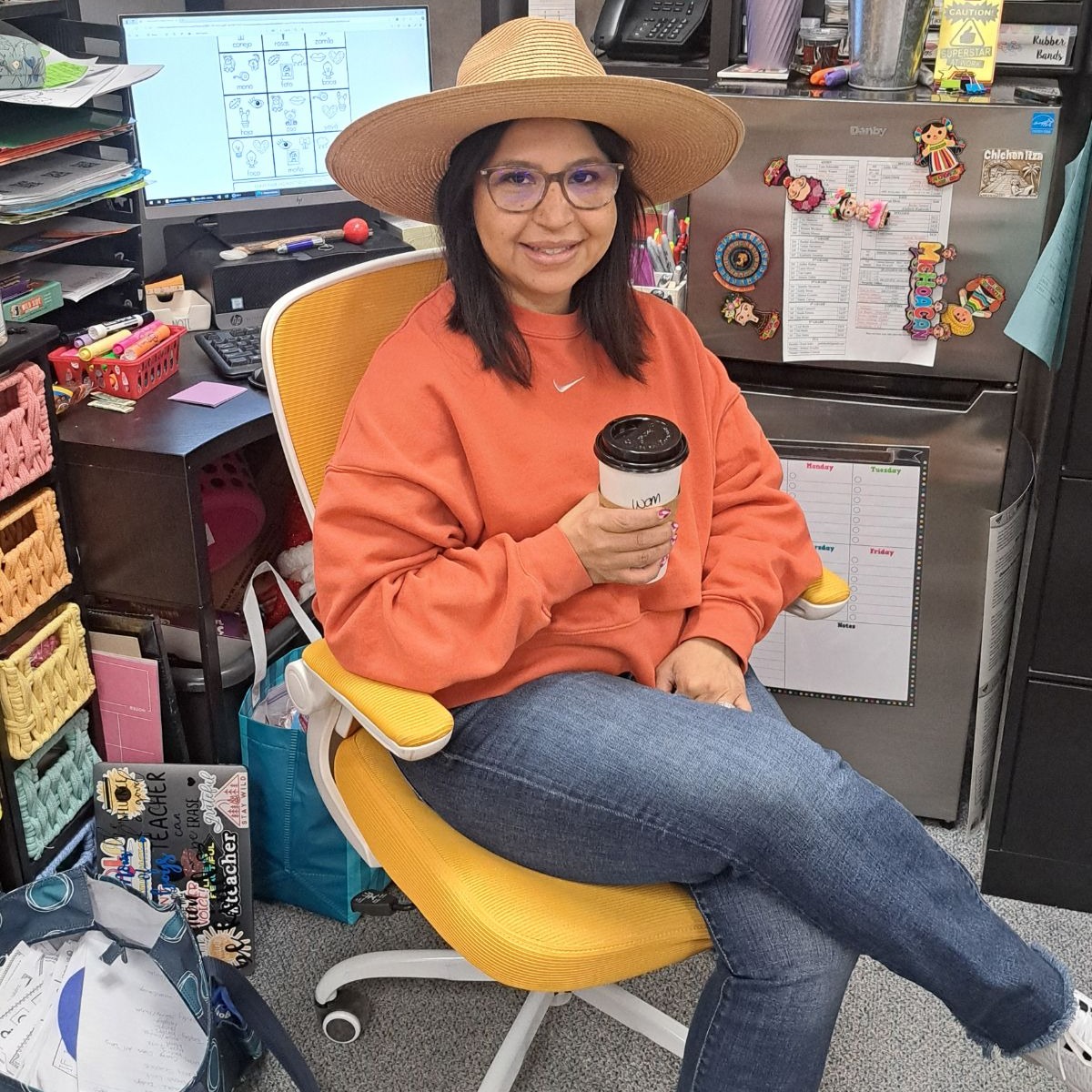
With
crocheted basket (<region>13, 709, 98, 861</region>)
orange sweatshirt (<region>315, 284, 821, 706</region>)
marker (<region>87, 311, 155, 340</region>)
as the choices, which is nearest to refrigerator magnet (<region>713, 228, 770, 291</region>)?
orange sweatshirt (<region>315, 284, 821, 706</region>)

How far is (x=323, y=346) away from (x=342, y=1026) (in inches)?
35.0

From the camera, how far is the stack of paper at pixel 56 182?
1.63 meters

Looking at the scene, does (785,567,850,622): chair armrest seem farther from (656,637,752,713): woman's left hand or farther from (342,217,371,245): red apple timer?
(342,217,371,245): red apple timer

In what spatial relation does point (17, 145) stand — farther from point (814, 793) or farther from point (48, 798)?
point (814, 793)

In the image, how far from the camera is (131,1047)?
150 cm

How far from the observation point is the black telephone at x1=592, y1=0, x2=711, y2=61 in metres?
2.05

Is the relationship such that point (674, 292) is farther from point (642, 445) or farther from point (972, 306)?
point (642, 445)

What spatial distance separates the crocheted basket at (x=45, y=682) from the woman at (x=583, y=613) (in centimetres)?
51

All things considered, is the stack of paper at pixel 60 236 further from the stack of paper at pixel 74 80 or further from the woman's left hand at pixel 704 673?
the woman's left hand at pixel 704 673

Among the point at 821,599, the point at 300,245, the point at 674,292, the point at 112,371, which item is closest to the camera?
the point at 821,599

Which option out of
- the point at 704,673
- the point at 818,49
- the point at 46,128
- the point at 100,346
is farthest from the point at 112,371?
the point at 818,49

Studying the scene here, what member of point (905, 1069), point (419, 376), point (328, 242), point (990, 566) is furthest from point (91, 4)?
point (905, 1069)

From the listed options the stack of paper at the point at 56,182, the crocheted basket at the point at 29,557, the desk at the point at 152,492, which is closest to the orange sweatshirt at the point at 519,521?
the desk at the point at 152,492

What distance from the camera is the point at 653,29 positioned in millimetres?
2062
